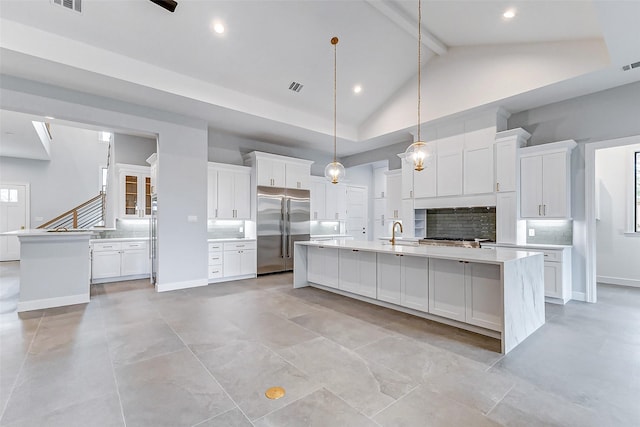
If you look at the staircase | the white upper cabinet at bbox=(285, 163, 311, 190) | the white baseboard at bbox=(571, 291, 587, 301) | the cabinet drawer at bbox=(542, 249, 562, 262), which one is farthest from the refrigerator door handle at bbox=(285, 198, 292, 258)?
the staircase

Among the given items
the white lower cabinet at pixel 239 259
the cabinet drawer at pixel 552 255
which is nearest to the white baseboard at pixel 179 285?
the white lower cabinet at pixel 239 259

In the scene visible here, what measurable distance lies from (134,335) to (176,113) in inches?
151

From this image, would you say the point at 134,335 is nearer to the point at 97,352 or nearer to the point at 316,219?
the point at 97,352

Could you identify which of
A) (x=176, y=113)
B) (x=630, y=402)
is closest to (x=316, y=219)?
(x=176, y=113)

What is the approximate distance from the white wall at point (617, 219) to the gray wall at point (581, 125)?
6.08 feet

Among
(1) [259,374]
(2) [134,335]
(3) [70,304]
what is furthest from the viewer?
(3) [70,304]

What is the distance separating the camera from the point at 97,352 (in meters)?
2.83

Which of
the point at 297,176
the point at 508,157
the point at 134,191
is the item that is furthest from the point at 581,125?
the point at 134,191

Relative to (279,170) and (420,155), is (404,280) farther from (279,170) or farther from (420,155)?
(279,170)

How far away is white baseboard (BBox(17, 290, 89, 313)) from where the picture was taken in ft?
13.5

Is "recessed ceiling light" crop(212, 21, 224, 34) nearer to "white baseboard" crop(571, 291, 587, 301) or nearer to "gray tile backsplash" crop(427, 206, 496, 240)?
"gray tile backsplash" crop(427, 206, 496, 240)

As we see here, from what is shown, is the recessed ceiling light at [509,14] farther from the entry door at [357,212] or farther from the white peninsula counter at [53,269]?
the white peninsula counter at [53,269]

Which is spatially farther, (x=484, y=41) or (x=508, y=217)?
(x=508, y=217)

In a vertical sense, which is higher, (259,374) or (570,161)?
(570,161)
